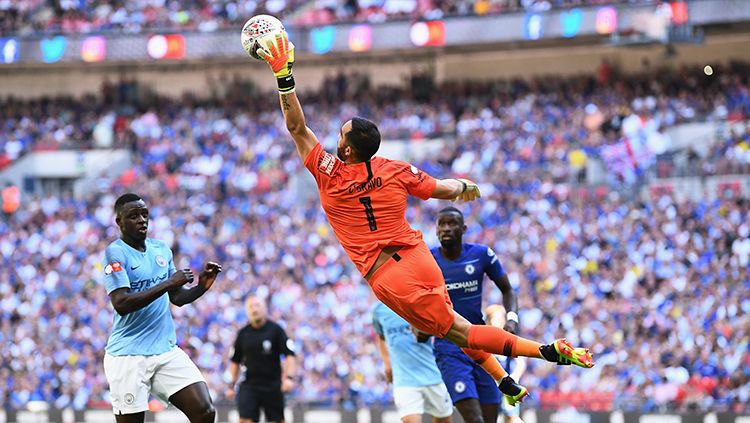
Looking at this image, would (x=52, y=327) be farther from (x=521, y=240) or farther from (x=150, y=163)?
(x=521, y=240)

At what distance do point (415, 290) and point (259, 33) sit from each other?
211 centimetres

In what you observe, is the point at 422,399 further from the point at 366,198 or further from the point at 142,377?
the point at 366,198

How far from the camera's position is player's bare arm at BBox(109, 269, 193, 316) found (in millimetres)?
8938

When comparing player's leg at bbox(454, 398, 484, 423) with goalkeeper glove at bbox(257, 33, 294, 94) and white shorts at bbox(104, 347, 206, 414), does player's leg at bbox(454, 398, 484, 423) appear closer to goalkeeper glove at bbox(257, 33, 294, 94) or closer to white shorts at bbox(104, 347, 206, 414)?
white shorts at bbox(104, 347, 206, 414)

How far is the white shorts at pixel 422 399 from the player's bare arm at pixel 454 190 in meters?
3.07

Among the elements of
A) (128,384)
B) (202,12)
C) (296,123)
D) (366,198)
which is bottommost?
(128,384)

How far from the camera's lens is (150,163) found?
32125 millimetres

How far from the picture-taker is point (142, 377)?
30.9ft

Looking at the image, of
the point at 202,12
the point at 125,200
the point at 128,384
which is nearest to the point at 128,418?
the point at 128,384

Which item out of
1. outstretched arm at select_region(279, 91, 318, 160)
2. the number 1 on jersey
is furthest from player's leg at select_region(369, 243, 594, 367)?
outstretched arm at select_region(279, 91, 318, 160)

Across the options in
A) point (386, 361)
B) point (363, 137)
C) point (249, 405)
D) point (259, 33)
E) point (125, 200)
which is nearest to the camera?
point (363, 137)

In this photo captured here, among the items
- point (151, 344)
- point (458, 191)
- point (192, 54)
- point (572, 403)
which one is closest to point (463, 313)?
point (458, 191)

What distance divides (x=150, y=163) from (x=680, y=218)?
1502cm

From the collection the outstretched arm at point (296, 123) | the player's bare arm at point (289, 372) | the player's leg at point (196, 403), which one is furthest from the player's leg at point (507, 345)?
the player's bare arm at point (289, 372)
